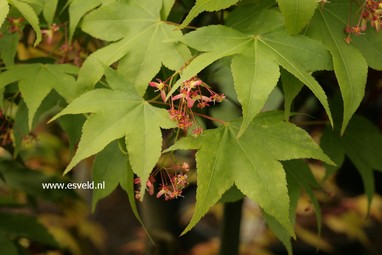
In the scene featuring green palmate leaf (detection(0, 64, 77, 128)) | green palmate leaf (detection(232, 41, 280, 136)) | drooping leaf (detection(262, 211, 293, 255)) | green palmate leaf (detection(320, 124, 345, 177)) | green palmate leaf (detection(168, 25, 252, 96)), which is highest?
green palmate leaf (detection(168, 25, 252, 96))

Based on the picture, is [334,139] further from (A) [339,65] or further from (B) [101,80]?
(B) [101,80]

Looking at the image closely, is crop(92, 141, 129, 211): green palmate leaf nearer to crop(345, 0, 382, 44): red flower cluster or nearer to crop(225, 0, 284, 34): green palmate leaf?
crop(225, 0, 284, 34): green palmate leaf

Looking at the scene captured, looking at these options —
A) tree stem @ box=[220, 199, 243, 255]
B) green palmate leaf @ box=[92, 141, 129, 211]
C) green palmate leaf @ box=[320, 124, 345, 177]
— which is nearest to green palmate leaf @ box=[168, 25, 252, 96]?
green palmate leaf @ box=[92, 141, 129, 211]

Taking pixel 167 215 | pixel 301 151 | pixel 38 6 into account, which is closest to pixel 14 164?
pixel 167 215

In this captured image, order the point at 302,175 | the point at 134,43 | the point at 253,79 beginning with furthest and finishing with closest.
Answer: the point at 302,175 → the point at 134,43 → the point at 253,79

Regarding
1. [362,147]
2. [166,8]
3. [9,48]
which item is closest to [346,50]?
[166,8]

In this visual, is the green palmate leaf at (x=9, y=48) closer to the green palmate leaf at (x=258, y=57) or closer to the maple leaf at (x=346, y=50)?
the green palmate leaf at (x=258, y=57)

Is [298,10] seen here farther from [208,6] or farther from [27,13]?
[27,13]
